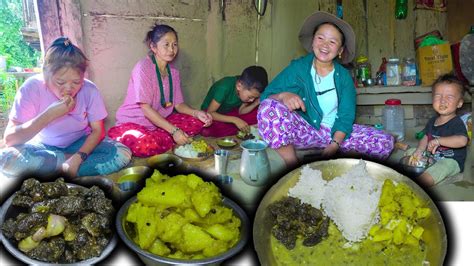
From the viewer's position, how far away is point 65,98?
167 centimetres

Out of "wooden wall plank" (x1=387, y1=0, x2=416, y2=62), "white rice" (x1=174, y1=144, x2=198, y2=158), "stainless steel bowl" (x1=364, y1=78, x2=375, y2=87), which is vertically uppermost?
"wooden wall plank" (x1=387, y1=0, x2=416, y2=62)

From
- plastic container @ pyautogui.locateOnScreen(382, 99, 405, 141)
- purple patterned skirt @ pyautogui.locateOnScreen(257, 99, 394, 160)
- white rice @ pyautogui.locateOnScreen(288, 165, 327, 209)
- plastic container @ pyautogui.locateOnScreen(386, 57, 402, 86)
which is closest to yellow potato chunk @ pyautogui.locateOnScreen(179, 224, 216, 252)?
white rice @ pyautogui.locateOnScreen(288, 165, 327, 209)

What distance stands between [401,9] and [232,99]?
1837 mm

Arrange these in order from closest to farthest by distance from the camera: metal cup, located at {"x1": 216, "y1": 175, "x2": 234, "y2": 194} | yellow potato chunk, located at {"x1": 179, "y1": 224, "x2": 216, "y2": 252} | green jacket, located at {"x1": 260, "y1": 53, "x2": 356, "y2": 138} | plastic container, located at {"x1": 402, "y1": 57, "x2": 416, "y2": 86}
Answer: yellow potato chunk, located at {"x1": 179, "y1": 224, "x2": 216, "y2": 252}, metal cup, located at {"x1": 216, "y1": 175, "x2": 234, "y2": 194}, green jacket, located at {"x1": 260, "y1": 53, "x2": 356, "y2": 138}, plastic container, located at {"x1": 402, "y1": 57, "x2": 416, "y2": 86}

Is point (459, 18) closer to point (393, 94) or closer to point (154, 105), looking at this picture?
point (393, 94)

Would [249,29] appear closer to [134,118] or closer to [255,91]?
[255,91]

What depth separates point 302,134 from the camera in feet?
7.23

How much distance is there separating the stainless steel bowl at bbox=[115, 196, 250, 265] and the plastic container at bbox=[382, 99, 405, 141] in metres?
1.99

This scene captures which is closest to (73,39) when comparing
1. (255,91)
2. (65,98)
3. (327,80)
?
(65,98)

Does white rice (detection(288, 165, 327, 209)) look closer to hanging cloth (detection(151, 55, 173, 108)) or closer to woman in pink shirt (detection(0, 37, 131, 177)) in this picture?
woman in pink shirt (detection(0, 37, 131, 177))

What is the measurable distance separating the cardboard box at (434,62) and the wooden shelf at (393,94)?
5.5 inches

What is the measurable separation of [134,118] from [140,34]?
0.46 m

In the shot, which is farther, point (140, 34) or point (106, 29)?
point (140, 34)

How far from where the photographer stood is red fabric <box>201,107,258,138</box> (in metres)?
2.42
